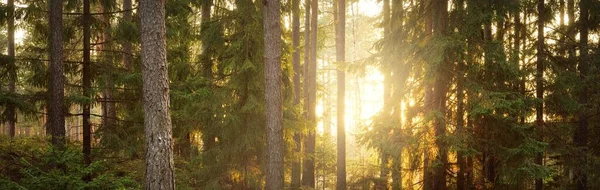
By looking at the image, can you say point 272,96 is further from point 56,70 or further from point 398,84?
point 56,70

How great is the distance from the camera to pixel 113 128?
1031cm

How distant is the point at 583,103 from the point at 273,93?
11081mm

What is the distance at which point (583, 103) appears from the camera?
12984mm

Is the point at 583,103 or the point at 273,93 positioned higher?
the point at 273,93

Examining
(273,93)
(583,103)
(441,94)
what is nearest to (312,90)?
(273,93)

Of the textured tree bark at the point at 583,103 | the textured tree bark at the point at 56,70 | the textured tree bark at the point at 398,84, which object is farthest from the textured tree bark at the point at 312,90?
the textured tree bark at the point at 56,70

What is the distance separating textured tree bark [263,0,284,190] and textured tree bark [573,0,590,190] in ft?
32.8

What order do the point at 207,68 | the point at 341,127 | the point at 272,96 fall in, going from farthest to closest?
the point at 341,127, the point at 207,68, the point at 272,96

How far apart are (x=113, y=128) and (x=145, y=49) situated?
4221 mm

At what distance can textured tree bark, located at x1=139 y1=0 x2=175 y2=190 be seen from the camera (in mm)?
7184

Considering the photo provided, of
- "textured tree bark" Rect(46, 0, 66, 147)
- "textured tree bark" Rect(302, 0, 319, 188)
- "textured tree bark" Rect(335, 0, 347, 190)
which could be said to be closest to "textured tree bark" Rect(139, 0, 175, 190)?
"textured tree bark" Rect(46, 0, 66, 147)

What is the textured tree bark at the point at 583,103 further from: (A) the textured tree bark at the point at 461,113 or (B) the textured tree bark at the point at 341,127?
(B) the textured tree bark at the point at 341,127

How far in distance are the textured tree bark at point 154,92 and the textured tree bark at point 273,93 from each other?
3.07 m

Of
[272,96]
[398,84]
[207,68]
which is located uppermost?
[207,68]
